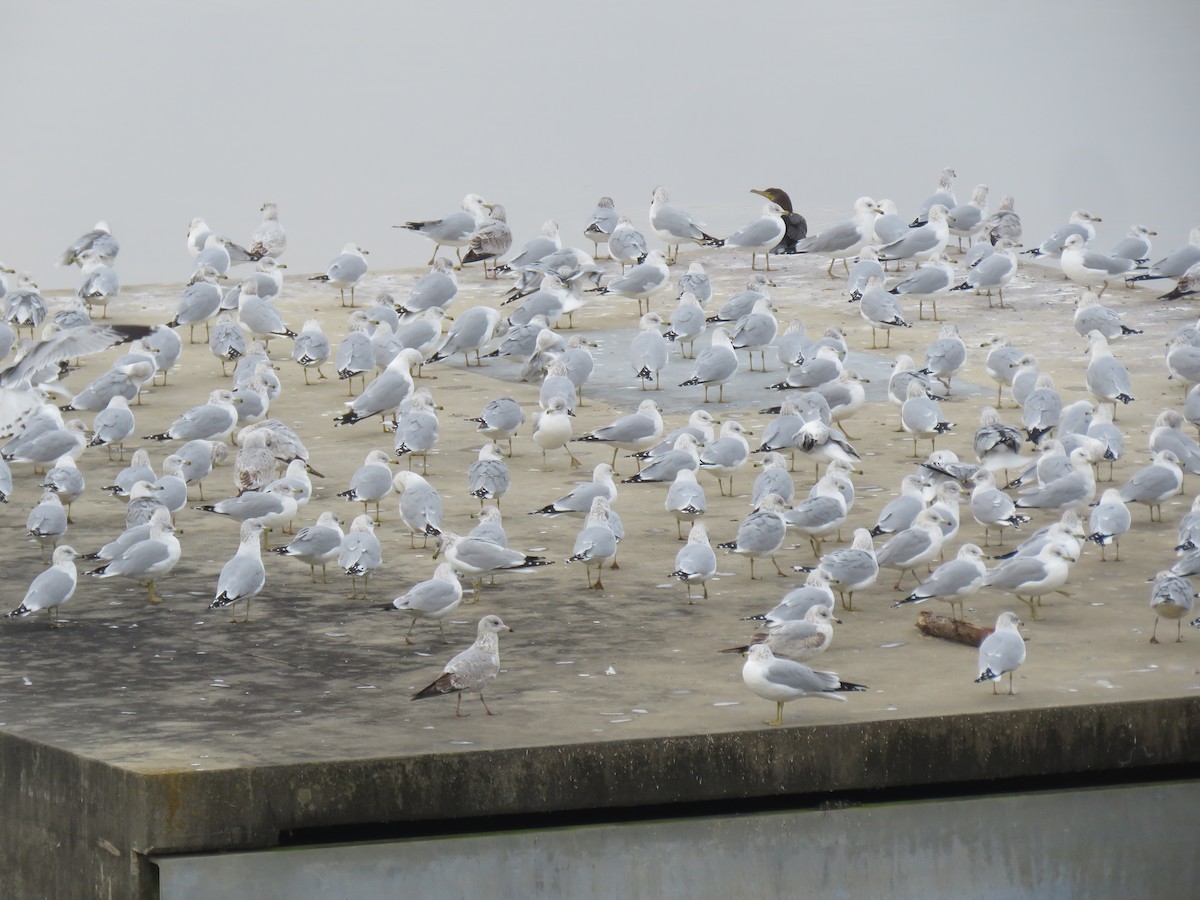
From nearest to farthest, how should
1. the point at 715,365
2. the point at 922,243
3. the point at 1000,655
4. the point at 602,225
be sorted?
the point at 1000,655, the point at 715,365, the point at 922,243, the point at 602,225

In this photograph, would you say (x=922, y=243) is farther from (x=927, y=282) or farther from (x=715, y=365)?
(x=715, y=365)

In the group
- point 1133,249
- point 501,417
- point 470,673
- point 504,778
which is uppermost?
point 1133,249

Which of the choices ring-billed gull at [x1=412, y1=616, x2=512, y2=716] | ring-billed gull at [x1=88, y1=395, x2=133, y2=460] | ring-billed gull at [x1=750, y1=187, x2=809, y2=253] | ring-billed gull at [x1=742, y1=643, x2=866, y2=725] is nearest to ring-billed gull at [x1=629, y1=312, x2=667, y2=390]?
ring-billed gull at [x1=88, y1=395, x2=133, y2=460]

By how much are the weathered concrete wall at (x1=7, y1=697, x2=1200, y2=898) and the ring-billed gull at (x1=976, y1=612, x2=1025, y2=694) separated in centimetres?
27

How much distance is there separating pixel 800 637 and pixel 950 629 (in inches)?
37.8

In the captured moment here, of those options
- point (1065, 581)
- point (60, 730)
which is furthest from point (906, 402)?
point (60, 730)

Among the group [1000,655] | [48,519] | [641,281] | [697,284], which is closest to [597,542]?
[1000,655]

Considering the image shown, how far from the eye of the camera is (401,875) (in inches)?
265

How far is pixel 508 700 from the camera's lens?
7445 mm

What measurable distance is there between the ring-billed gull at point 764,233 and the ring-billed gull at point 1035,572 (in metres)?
8.64

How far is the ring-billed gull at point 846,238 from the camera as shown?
16.6 meters

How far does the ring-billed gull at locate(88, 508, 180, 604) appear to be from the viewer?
28.7ft

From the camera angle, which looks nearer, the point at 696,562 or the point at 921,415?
the point at 696,562

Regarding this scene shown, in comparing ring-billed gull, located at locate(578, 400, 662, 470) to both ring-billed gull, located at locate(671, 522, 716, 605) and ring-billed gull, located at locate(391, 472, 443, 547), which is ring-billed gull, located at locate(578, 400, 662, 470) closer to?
ring-billed gull, located at locate(391, 472, 443, 547)
